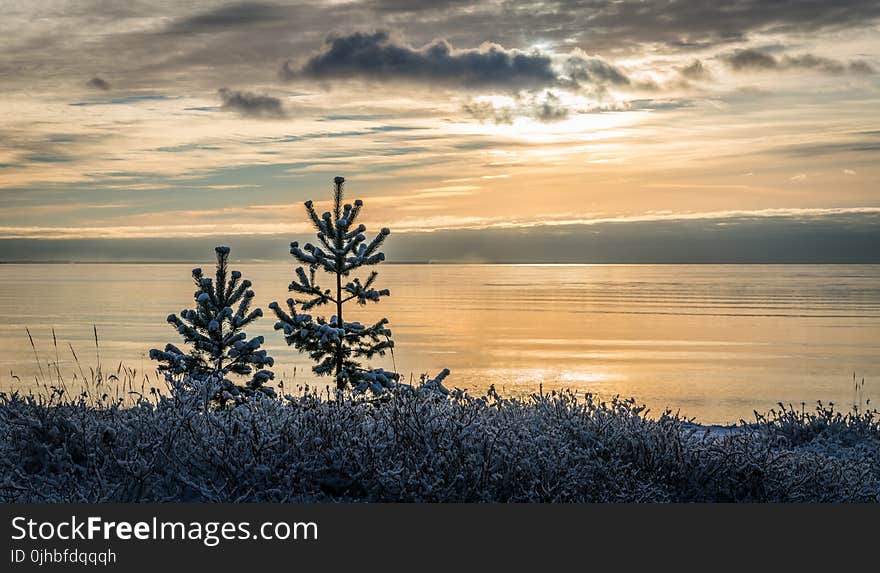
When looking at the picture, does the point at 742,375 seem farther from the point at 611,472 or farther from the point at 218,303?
the point at 611,472

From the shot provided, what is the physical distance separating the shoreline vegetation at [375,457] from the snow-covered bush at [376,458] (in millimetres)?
17

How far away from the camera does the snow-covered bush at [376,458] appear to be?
789cm

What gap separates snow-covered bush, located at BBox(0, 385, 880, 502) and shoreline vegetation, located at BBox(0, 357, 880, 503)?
2 cm

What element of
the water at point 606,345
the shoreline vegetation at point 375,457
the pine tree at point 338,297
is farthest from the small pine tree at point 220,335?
the shoreline vegetation at point 375,457

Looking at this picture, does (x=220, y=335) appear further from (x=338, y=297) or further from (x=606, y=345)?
(x=606, y=345)

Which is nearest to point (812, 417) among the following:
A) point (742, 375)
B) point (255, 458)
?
point (255, 458)

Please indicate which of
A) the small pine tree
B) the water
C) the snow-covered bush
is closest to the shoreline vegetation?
the snow-covered bush

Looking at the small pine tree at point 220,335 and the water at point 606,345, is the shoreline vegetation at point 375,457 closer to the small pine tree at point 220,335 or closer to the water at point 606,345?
the small pine tree at point 220,335

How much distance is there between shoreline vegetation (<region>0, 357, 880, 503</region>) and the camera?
7895 millimetres

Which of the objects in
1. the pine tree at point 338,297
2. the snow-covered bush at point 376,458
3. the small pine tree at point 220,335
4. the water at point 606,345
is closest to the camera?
the snow-covered bush at point 376,458

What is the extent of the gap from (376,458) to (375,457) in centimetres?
2

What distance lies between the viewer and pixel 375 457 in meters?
8.19

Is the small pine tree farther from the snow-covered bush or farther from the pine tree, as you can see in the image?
the snow-covered bush

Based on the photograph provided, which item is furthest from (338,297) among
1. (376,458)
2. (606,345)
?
(606,345)
